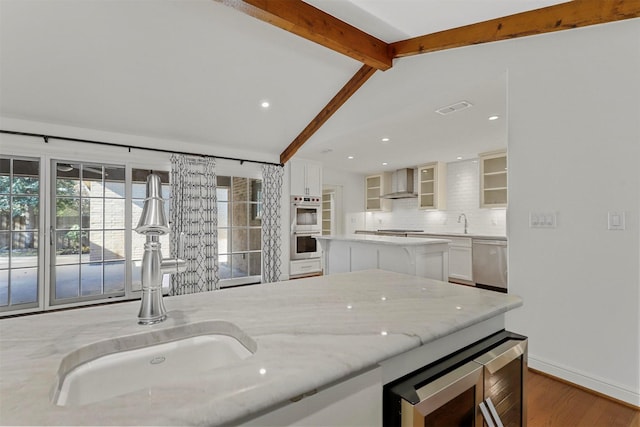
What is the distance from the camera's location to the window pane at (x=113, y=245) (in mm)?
3924

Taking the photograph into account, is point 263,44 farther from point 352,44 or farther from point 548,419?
point 548,419

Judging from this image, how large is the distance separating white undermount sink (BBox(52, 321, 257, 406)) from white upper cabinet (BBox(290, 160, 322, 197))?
15.3ft

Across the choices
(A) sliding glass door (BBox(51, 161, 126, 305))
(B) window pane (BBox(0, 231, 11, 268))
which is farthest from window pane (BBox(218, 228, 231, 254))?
(B) window pane (BBox(0, 231, 11, 268))

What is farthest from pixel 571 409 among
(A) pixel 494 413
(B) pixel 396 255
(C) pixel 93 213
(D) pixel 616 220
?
(C) pixel 93 213

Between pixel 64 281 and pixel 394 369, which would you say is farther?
pixel 64 281

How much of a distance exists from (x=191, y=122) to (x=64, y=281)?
2539mm

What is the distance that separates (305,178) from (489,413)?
196 inches

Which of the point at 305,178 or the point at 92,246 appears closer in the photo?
the point at 92,246

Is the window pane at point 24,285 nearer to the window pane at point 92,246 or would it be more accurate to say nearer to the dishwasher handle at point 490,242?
the window pane at point 92,246

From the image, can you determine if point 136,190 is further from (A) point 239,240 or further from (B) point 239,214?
(A) point 239,240

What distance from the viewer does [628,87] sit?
6.15 feet

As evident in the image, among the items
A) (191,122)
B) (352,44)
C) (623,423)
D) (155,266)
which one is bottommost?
(623,423)

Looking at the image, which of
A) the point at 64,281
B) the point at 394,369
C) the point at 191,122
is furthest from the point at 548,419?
the point at 64,281

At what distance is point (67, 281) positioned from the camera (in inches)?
146
